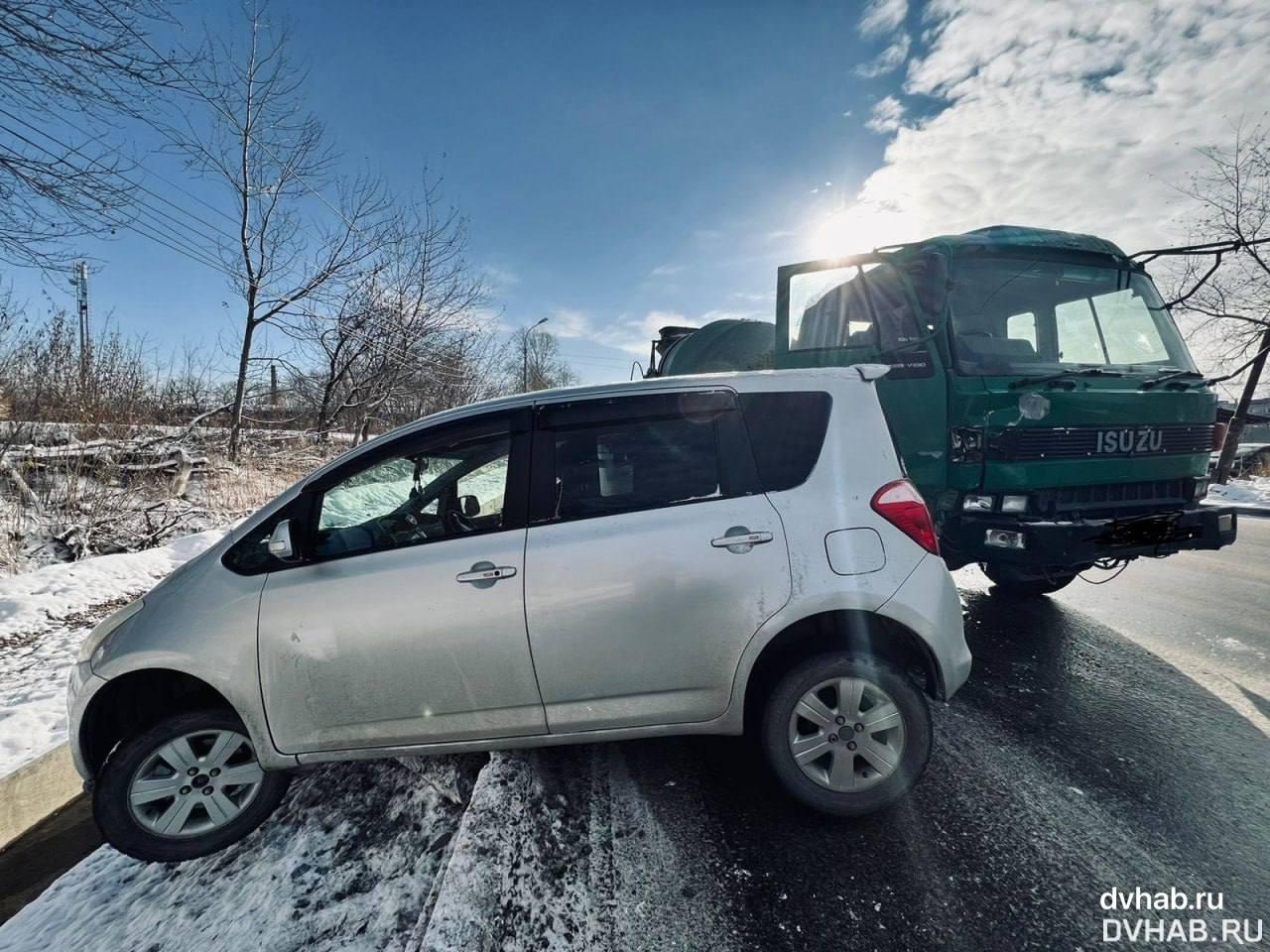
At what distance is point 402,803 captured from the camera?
7.95 ft

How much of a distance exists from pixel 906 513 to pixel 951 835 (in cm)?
136

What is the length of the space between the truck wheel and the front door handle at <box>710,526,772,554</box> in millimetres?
3072

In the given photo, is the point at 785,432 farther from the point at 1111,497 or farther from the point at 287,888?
the point at 1111,497

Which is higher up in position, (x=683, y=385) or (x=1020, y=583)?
(x=683, y=385)

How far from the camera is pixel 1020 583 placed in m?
4.98

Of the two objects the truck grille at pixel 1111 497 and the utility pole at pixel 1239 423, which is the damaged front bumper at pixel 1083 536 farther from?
the utility pole at pixel 1239 423

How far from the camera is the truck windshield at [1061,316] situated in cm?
387

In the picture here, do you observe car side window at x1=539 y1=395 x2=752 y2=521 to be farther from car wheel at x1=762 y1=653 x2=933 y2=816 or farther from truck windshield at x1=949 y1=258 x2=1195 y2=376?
truck windshield at x1=949 y1=258 x2=1195 y2=376

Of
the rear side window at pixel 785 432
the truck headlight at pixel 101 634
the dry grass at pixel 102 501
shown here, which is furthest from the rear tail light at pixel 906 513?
the dry grass at pixel 102 501

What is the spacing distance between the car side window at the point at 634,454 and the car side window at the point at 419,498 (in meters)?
0.28

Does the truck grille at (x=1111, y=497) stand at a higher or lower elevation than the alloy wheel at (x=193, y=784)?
higher

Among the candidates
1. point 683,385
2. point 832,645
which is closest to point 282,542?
point 683,385

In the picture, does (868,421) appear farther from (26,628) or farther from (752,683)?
(26,628)

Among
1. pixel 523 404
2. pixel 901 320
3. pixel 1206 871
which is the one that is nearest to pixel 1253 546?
pixel 901 320
